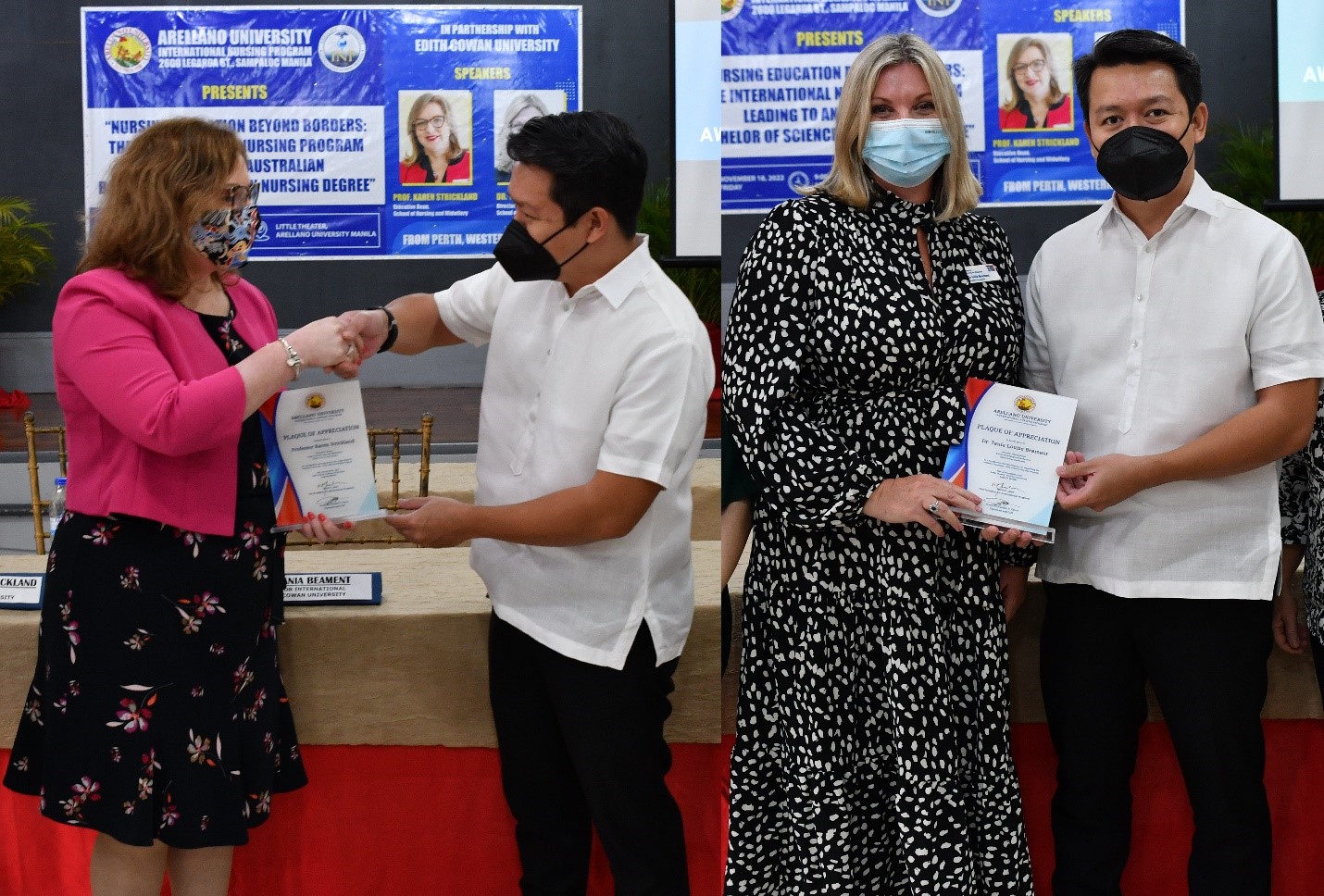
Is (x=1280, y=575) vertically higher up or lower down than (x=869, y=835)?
higher up

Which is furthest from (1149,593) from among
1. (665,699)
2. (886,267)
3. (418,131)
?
(418,131)

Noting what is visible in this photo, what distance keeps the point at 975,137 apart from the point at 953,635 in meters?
1.06

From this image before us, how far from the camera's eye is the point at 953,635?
180 cm

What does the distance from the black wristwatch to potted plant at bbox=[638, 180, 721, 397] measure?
0.40m

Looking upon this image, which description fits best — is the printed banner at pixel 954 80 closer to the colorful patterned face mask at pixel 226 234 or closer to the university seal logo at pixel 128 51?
the colorful patterned face mask at pixel 226 234

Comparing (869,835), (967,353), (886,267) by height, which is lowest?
(869,835)

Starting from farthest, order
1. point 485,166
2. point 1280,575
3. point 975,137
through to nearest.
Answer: point 975,137, point 1280,575, point 485,166

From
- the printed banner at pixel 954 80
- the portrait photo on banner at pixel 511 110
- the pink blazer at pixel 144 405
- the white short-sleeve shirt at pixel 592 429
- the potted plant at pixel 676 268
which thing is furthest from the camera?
the printed banner at pixel 954 80

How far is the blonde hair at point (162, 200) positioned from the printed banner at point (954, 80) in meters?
0.75

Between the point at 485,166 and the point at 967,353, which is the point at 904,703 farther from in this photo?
the point at 485,166

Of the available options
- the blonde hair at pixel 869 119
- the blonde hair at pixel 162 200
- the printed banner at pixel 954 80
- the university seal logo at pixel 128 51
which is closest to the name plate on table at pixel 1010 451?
the blonde hair at pixel 869 119

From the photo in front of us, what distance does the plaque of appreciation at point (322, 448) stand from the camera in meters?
1.61

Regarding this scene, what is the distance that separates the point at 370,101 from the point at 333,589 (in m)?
0.79

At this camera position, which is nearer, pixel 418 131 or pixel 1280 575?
pixel 418 131
